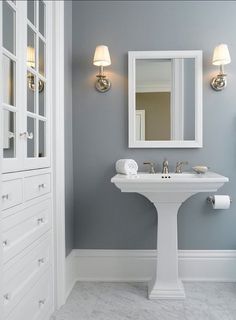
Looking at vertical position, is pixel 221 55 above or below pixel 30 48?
above

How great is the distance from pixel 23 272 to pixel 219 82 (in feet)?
6.86

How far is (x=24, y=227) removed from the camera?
176 cm

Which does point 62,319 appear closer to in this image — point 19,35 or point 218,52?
point 19,35

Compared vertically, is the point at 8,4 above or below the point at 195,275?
above

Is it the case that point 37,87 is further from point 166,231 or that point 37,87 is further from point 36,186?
point 166,231

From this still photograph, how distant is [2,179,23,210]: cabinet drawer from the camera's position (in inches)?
59.3

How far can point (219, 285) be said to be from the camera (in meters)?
2.68

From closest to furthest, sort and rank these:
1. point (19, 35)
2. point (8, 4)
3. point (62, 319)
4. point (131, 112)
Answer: point (8, 4), point (19, 35), point (62, 319), point (131, 112)

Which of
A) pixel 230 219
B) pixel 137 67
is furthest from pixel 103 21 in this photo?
pixel 230 219

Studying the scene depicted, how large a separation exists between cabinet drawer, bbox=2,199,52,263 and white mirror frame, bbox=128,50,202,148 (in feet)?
3.25

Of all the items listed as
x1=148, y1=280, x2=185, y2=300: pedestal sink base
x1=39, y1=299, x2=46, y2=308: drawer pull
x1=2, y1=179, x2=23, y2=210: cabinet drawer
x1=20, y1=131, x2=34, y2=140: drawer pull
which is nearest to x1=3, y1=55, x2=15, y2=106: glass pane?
x1=20, y1=131, x2=34, y2=140: drawer pull

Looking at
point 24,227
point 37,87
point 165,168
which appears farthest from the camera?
point 165,168

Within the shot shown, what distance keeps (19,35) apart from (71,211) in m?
1.53

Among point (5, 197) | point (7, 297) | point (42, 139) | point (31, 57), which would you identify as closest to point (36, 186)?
point (42, 139)
